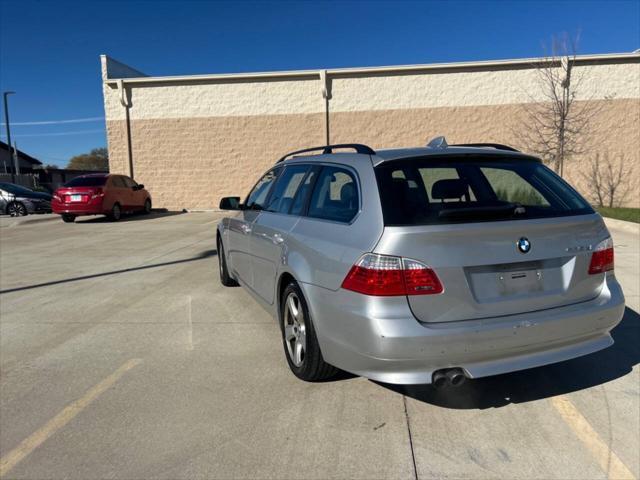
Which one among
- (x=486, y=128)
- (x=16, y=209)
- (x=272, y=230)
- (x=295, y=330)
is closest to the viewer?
(x=295, y=330)

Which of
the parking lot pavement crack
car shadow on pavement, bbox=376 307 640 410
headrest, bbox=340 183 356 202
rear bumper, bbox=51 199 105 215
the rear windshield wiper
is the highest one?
headrest, bbox=340 183 356 202

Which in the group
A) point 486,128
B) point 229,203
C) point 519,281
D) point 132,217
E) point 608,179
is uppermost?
point 486,128

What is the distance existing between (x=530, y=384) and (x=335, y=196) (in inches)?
75.2

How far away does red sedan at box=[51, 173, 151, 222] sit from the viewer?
49.8 ft

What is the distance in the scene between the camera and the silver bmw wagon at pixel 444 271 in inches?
101

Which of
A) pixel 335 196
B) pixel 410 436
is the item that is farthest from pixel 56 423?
pixel 335 196

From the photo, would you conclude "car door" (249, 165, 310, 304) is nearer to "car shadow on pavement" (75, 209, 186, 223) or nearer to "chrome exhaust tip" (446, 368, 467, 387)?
"chrome exhaust tip" (446, 368, 467, 387)

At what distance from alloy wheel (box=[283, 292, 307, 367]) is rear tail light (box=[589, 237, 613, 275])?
188cm

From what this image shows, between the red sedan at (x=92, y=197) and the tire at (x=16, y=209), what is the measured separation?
445 cm

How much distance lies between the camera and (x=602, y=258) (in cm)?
302

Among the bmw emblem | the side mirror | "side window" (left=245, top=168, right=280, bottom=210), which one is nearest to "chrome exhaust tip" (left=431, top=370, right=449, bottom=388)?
the bmw emblem

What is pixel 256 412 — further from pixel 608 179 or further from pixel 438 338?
pixel 608 179

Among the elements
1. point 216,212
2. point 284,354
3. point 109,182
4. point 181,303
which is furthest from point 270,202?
point 216,212

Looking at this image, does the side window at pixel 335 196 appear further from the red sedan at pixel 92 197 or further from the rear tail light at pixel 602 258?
the red sedan at pixel 92 197
